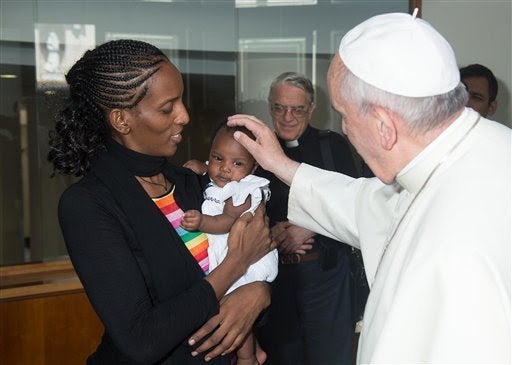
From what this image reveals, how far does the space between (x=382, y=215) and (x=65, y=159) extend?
3.38 feet

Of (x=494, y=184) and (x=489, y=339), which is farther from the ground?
(x=494, y=184)

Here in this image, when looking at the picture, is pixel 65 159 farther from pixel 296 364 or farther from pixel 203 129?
pixel 203 129

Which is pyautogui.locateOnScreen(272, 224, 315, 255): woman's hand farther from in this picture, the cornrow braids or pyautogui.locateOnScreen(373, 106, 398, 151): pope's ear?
pyautogui.locateOnScreen(373, 106, 398, 151): pope's ear

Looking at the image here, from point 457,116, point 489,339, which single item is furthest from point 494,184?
point 489,339

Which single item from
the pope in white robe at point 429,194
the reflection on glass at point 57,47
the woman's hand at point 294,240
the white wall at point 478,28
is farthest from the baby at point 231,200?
the white wall at point 478,28

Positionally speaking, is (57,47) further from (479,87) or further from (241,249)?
(241,249)

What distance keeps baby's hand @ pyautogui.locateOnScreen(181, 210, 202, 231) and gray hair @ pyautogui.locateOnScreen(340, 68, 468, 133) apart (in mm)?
681

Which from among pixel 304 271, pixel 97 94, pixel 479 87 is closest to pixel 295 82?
pixel 304 271

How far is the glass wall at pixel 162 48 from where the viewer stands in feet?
14.8

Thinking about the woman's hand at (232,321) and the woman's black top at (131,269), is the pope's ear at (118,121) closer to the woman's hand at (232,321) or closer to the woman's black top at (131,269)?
the woman's black top at (131,269)

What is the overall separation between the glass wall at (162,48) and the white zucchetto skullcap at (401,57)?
2973 millimetres

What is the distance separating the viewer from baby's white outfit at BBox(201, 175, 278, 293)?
7.44ft

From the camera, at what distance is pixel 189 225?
2090 mm

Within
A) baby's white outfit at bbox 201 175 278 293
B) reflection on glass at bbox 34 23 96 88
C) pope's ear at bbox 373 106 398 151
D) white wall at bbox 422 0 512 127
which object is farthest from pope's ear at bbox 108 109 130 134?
white wall at bbox 422 0 512 127
